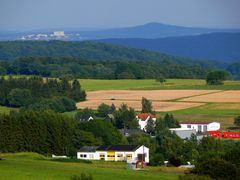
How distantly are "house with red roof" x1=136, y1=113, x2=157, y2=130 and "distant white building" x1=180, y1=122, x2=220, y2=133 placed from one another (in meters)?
2.16

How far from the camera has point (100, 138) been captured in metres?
54.5

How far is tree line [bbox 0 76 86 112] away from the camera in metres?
79.4

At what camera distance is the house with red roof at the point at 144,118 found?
216 ft

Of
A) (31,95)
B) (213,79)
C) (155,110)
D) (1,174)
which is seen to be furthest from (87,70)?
(1,174)

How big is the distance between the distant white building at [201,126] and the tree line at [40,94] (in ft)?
47.7

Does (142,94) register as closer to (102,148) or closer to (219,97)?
(219,97)

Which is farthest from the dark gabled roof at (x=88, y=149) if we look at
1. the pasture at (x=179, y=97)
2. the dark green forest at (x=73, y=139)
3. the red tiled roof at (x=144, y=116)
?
the pasture at (x=179, y=97)

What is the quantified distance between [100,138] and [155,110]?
21523 millimetres

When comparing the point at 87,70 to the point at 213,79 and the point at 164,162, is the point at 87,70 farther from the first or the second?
the point at 164,162

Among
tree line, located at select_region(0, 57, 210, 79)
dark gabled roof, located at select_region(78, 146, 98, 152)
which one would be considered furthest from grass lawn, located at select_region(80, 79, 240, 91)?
dark gabled roof, located at select_region(78, 146, 98, 152)

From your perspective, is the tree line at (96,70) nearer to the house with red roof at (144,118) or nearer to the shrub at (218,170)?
the house with red roof at (144,118)

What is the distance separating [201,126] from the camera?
65.9m

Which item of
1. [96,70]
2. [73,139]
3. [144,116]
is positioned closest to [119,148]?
[73,139]

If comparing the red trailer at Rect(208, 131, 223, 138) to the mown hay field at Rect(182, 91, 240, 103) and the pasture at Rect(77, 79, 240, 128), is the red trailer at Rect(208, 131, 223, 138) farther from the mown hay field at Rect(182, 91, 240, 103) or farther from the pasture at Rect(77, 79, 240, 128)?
the mown hay field at Rect(182, 91, 240, 103)
